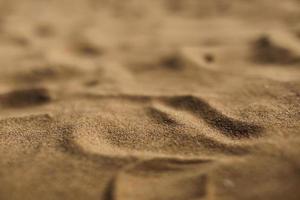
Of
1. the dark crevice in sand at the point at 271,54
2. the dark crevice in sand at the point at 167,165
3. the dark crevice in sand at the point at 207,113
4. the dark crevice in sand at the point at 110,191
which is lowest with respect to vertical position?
the dark crevice in sand at the point at 110,191

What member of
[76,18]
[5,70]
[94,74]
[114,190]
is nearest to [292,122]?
[114,190]

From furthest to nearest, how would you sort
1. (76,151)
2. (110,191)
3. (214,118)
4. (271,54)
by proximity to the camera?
(271,54)
(214,118)
(76,151)
(110,191)

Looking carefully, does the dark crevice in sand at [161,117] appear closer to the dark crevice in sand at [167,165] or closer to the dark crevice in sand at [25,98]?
the dark crevice in sand at [167,165]

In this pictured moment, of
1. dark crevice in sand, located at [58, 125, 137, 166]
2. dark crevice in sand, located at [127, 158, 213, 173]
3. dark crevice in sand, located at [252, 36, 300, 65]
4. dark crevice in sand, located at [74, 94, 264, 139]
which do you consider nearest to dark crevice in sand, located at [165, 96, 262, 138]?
dark crevice in sand, located at [74, 94, 264, 139]

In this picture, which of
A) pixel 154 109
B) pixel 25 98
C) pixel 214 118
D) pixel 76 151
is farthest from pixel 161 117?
pixel 25 98

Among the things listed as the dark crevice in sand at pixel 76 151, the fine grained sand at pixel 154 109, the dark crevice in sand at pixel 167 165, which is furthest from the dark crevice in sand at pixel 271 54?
the dark crevice in sand at pixel 76 151

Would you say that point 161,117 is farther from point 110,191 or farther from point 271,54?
point 271,54

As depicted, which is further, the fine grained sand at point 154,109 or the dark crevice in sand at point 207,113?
the dark crevice in sand at point 207,113

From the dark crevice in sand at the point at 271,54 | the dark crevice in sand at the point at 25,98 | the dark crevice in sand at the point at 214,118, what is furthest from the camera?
the dark crevice in sand at the point at 271,54
